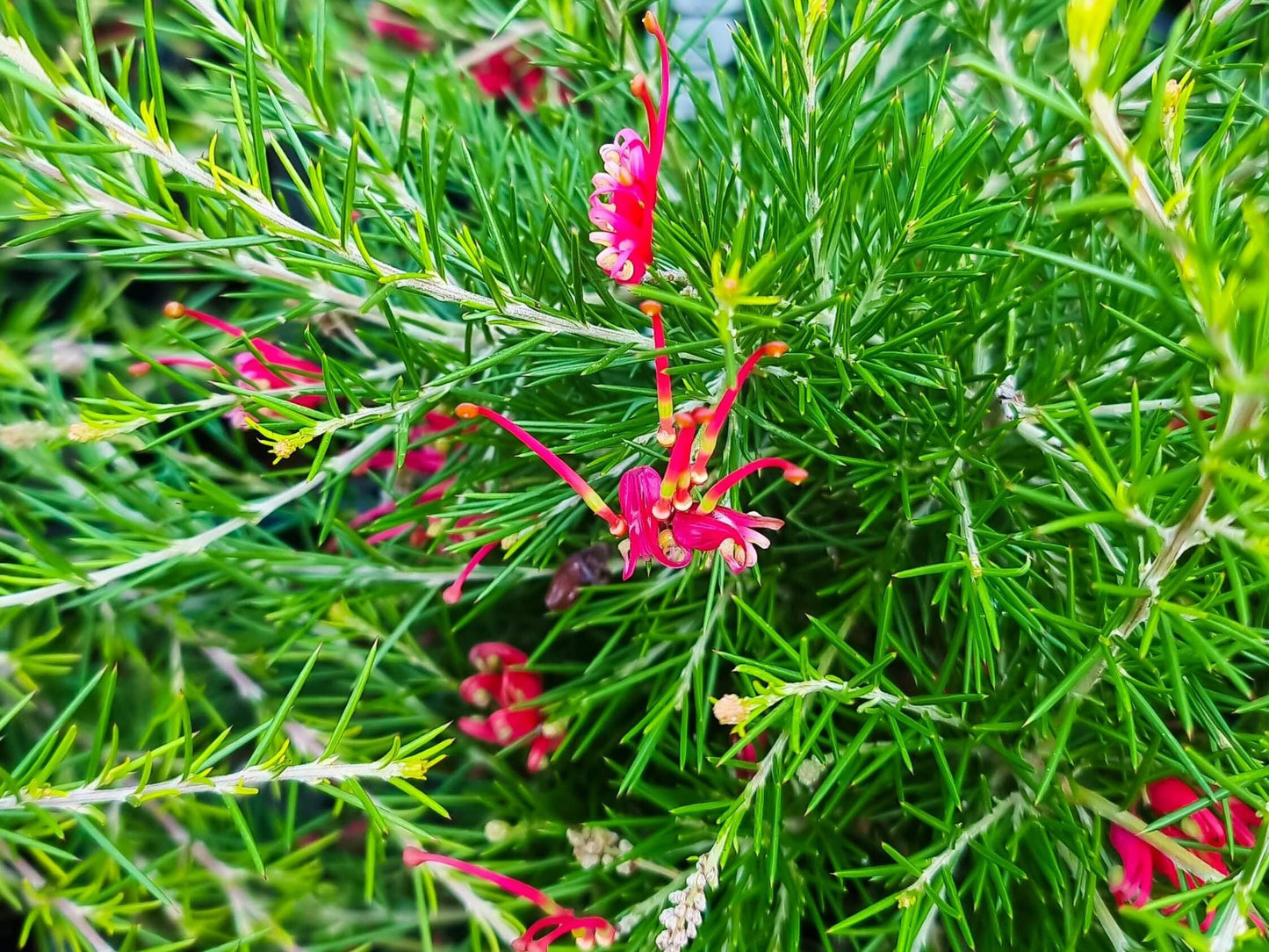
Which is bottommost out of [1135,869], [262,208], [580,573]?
[1135,869]

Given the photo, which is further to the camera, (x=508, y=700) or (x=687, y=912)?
(x=508, y=700)

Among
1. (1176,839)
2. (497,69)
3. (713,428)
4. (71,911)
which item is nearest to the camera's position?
(713,428)

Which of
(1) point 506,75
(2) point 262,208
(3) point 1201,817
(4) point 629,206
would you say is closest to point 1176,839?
(3) point 1201,817

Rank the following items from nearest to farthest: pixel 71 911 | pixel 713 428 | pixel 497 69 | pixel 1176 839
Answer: pixel 713 428
pixel 1176 839
pixel 71 911
pixel 497 69

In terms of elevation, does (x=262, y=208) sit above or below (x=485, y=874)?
above

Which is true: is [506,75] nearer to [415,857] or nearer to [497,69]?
[497,69]

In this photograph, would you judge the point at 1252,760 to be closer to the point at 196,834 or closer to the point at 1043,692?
the point at 1043,692
